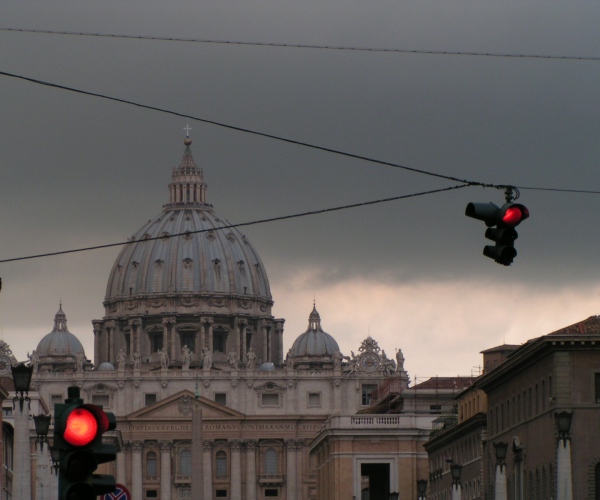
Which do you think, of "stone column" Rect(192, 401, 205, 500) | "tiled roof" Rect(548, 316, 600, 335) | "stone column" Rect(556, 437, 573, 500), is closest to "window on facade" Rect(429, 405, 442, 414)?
"stone column" Rect(192, 401, 205, 500)

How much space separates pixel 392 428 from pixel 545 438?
212 ft

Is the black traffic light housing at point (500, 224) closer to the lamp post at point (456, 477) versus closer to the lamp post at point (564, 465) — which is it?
the lamp post at point (564, 465)

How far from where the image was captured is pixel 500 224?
26.6 meters

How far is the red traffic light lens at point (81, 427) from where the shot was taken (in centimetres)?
2041

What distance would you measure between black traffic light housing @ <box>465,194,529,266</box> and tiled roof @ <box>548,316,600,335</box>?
119 feet

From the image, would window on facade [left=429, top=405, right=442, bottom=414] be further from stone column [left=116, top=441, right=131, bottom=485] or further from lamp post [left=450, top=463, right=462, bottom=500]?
stone column [left=116, top=441, right=131, bottom=485]

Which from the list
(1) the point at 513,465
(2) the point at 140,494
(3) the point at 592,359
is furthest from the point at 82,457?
(2) the point at 140,494

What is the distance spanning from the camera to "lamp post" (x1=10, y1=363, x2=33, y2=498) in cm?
3947

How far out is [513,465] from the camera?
73438 millimetres

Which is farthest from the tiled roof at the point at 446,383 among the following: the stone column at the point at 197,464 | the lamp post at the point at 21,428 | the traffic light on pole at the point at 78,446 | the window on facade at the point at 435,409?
the traffic light on pole at the point at 78,446

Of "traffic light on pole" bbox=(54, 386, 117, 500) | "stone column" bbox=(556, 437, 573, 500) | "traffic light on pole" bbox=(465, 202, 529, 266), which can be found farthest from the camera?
"stone column" bbox=(556, 437, 573, 500)

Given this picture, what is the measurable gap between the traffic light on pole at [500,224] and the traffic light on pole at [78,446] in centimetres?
728

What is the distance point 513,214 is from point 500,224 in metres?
0.24

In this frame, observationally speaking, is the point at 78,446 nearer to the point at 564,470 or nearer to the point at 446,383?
the point at 564,470
